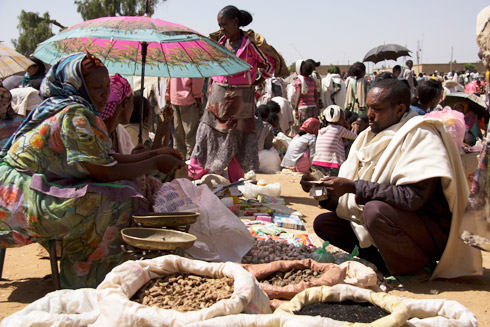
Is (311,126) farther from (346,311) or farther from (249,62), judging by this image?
(346,311)

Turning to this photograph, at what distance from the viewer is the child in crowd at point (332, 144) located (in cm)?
768

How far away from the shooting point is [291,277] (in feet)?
10.5

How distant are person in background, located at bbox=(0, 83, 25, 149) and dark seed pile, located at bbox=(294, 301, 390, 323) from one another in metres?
3.47

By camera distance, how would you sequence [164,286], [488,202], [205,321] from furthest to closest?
1. [488,202]
2. [164,286]
3. [205,321]

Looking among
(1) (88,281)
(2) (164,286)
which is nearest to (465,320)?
(2) (164,286)

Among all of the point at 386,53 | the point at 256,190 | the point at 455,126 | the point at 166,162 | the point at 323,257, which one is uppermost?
the point at 386,53

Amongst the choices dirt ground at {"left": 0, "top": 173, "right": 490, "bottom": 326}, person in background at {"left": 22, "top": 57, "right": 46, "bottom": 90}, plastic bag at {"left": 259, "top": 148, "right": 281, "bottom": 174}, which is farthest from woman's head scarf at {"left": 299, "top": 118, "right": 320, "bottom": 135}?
dirt ground at {"left": 0, "top": 173, "right": 490, "bottom": 326}

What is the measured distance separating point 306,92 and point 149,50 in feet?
24.6

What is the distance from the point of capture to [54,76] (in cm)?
343

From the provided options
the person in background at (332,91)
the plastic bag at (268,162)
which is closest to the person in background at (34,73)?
the plastic bag at (268,162)

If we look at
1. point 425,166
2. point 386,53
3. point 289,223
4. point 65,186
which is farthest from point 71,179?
point 386,53

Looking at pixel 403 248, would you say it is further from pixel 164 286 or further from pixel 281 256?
pixel 164 286

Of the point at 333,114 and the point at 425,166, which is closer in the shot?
the point at 425,166

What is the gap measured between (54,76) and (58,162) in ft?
1.95
